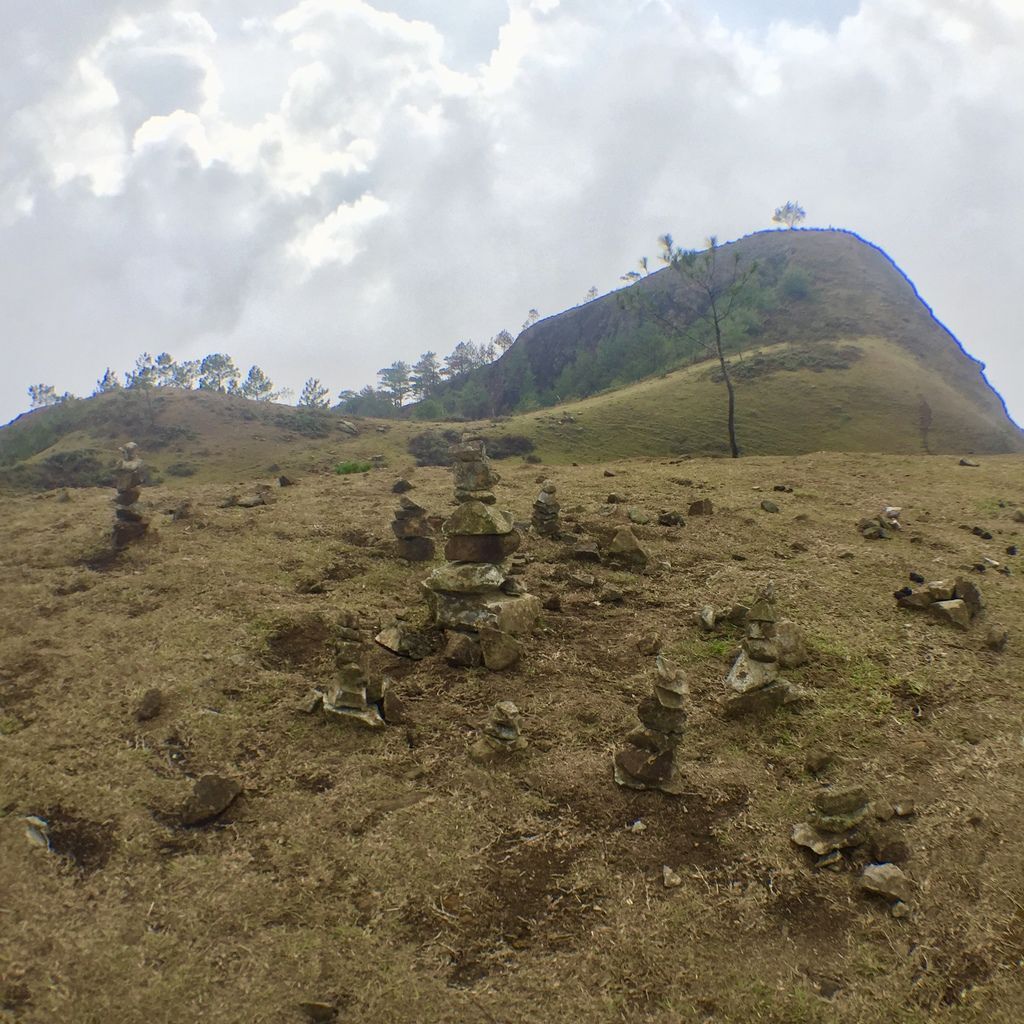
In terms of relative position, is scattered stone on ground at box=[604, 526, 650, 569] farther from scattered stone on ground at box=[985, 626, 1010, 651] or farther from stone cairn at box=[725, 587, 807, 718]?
scattered stone on ground at box=[985, 626, 1010, 651]

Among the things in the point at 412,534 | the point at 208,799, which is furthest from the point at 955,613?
the point at 208,799

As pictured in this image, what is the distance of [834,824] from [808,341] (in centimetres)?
5632

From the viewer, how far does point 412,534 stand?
10758 mm

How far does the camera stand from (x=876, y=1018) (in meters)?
3.45

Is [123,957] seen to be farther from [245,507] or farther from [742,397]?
[742,397]

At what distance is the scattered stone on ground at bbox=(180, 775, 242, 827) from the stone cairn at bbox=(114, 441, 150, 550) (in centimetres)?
712

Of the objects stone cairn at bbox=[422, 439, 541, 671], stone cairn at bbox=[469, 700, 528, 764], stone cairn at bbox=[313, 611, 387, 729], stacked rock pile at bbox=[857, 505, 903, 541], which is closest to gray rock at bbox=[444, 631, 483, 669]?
stone cairn at bbox=[422, 439, 541, 671]

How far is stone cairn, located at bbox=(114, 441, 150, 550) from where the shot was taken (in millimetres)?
10789

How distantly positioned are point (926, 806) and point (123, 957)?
557cm

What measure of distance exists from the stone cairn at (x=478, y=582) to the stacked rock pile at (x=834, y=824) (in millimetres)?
3612

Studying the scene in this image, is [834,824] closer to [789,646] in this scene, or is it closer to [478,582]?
[789,646]

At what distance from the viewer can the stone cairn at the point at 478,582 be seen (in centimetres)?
785

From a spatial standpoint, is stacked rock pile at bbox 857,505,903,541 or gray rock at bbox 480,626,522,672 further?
stacked rock pile at bbox 857,505,903,541

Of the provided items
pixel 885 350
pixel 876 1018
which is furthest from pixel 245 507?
pixel 885 350
